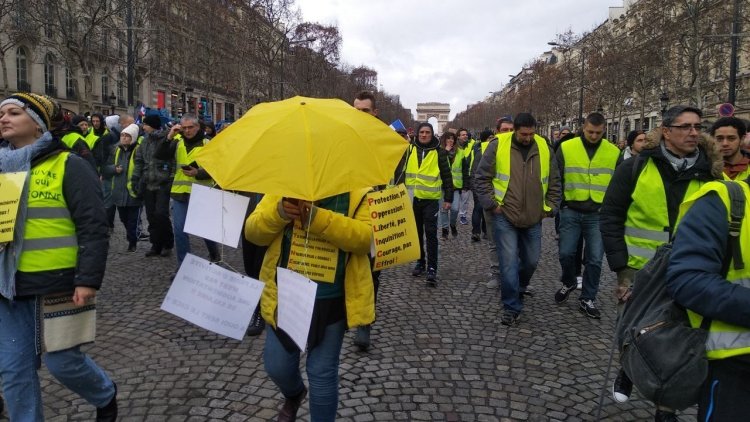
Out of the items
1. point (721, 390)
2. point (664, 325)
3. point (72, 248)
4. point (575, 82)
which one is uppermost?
point (575, 82)

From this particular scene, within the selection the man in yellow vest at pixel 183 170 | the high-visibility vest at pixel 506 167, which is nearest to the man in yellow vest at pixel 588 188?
the high-visibility vest at pixel 506 167

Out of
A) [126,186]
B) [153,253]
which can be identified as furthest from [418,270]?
[126,186]

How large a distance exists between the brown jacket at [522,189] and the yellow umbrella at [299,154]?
2.98m

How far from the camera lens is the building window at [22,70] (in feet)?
120

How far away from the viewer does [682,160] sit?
3.24 metres

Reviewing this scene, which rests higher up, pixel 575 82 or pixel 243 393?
pixel 575 82

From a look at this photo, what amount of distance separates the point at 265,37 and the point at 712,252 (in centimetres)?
4083

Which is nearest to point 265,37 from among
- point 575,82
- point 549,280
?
point 575,82

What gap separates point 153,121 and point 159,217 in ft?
4.11

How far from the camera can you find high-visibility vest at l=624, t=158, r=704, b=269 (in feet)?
10.9

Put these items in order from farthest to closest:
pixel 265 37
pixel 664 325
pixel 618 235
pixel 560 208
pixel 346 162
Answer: pixel 265 37
pixel 560 208
pixel 618 235
pixel 346 162
pixel 664 325

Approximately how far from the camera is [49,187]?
104 inches

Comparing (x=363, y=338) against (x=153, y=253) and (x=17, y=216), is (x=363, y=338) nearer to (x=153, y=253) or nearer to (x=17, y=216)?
(x=17, y=216)

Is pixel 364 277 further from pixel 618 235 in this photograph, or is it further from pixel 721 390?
pixel 618 235
